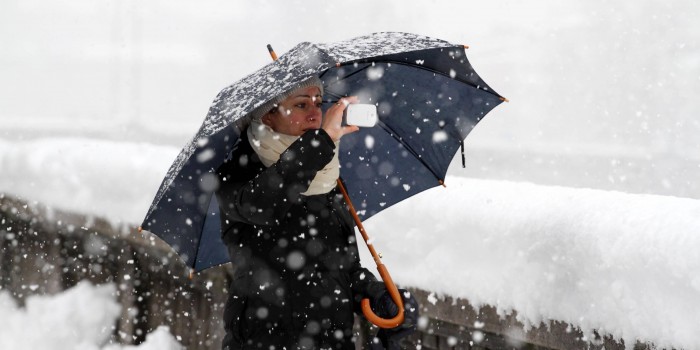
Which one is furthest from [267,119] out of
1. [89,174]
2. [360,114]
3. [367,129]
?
[89,174]

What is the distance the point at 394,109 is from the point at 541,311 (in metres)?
0.94

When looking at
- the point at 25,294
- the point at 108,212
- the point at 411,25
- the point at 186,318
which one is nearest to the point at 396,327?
A: the point at 186,318

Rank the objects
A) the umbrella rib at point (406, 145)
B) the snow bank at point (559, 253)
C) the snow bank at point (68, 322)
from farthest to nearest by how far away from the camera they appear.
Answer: the snow bank at point (68, 322) < the umbrella rib at point (406, 145) < the snow bank at point (559, 253)

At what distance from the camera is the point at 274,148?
2293 millimetres

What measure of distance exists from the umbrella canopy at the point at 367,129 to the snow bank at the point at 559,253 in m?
0.28

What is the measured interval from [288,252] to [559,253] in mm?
886

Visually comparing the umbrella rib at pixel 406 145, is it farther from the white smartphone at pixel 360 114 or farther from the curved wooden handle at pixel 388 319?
the curved wooden handle at pixel 388 319

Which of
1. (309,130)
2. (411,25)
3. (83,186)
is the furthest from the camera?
(411,25)

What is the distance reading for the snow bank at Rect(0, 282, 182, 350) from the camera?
16.3 ft

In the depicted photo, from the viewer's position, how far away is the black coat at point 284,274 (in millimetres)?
2314

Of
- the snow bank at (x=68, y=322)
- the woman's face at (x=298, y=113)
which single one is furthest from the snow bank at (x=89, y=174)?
the woman's face at (x=298, y=113)

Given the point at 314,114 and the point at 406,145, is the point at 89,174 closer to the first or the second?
the point at 406,145

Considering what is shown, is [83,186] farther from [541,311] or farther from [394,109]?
[541,311]

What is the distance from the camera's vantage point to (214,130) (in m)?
2.06
